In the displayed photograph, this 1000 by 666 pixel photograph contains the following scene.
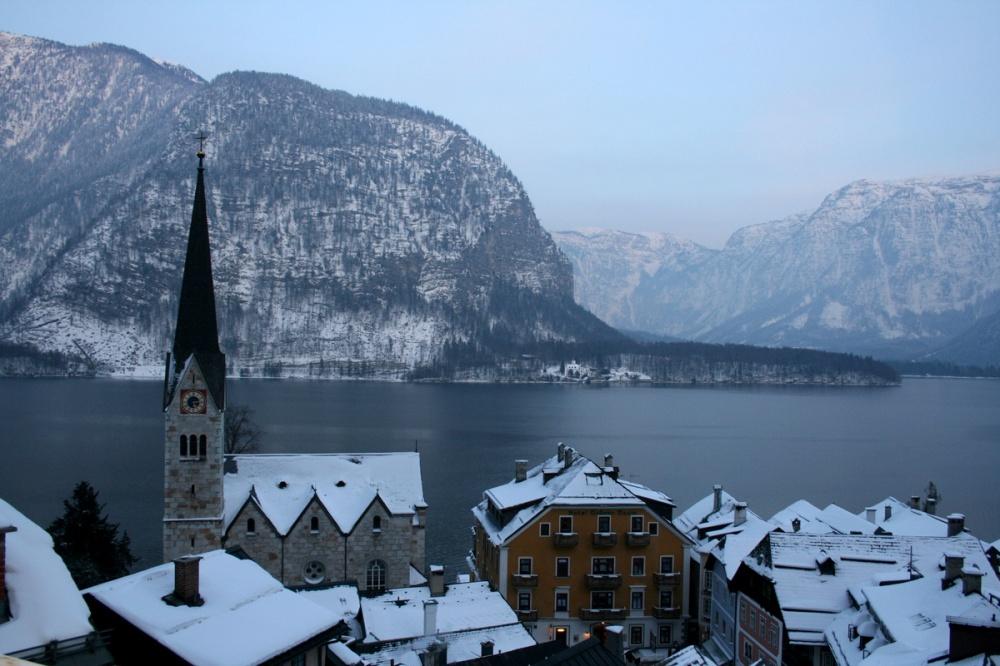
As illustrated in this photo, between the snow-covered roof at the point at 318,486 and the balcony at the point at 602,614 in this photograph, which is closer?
the balcony at the point at 602,614

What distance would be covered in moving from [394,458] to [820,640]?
24.0 meters

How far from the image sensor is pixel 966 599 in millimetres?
25703

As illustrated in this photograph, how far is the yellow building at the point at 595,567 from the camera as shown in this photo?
43.8m

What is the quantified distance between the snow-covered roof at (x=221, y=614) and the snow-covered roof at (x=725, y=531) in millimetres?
22369

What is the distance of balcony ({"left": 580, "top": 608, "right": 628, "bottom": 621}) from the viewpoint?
143 ft

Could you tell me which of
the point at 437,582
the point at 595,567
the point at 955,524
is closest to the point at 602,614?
the point at 595,567

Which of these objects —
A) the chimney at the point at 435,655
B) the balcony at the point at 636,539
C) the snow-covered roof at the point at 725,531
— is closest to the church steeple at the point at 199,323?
the chimney at the point at 435,655

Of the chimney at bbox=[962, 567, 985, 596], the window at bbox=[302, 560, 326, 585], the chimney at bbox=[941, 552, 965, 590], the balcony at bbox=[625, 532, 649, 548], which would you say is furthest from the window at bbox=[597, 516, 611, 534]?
the chimney at bbox=[962, 567, 985, 596]

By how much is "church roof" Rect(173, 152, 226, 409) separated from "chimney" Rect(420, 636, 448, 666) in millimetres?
16613

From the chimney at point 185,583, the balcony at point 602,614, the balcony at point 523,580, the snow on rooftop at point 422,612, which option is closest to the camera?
the chimney at point 185,583

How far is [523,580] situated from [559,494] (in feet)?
13.3

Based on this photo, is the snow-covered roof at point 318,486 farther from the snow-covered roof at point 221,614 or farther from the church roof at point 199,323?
the snow-covered roof at point 221,614

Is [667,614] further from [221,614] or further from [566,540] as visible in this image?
[221,614]

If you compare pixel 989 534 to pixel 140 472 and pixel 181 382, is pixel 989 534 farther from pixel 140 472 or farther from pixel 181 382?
pixel 140 472
